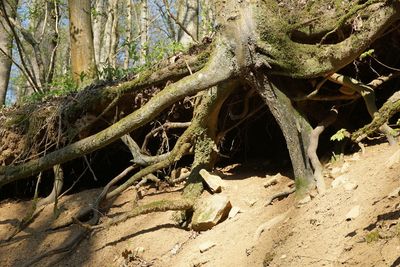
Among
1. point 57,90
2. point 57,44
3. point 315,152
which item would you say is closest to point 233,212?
point 315,152

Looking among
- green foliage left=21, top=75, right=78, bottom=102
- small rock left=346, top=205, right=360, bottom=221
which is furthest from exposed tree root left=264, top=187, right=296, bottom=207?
green foliage left=21, top=75, right=78, bottom=102

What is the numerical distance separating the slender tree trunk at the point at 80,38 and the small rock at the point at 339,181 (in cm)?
555

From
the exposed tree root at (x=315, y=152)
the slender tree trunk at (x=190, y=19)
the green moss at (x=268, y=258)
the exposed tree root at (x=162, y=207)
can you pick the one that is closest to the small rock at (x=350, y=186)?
the exposed tree root at (x=315, y=152)

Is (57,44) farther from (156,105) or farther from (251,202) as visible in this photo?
(251,202)

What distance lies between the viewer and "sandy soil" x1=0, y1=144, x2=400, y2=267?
12.3ft

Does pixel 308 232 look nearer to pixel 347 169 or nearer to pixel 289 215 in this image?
pixel 289 215

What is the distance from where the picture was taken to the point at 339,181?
466 centimetres

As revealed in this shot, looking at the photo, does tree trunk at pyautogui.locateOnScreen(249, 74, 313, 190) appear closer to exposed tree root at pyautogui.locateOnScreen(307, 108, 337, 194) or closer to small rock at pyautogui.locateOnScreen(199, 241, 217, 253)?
exposed tree root at pyautogui.locateOnScreen(307, 108, 337, 194)

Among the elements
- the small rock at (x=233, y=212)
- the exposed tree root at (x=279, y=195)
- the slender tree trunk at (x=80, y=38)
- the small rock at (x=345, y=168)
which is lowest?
the small rock at (x=233, y=212)

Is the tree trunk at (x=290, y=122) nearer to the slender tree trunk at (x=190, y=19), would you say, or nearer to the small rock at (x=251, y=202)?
the small rock at (x=251, y=202)

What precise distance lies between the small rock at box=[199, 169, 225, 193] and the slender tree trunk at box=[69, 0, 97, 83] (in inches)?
157

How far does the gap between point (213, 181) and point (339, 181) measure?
5.21 feet

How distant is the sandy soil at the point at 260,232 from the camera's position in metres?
3.74

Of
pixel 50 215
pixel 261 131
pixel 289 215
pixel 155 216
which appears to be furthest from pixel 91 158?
pixel 289 215
